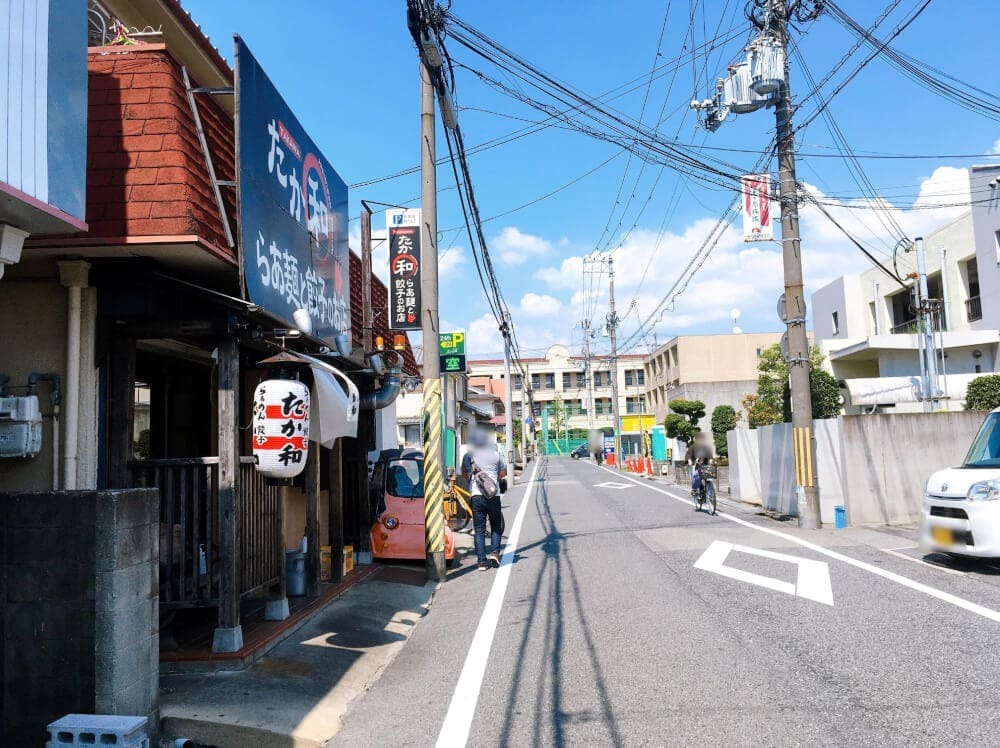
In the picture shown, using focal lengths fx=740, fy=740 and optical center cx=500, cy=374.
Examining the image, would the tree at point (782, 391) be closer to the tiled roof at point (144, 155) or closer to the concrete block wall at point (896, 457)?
the concrete block wall at point (896, 457)

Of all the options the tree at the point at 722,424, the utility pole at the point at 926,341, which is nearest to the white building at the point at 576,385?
the tree at the point at 722,424

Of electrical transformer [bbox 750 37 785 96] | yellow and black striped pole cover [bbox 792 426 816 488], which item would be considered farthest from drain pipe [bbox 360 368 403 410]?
electrical transformer [bbox 750 37 785 96]

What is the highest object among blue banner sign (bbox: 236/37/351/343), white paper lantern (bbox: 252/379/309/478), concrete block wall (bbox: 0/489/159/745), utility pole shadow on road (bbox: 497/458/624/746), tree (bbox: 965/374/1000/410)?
blue banner sign (bbox: 236/37/351/343)

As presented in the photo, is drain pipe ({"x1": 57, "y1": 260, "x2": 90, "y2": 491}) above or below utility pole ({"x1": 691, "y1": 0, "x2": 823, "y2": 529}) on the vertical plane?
below

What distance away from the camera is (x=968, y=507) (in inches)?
340

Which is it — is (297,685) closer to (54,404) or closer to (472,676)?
(472,676)

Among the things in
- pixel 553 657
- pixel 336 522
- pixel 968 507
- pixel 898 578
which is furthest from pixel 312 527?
pixel 968 507

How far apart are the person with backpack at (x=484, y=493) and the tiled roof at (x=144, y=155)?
5578mm

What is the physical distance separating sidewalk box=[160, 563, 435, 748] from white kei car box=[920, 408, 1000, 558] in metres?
6.33

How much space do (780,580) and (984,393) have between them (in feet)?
44.2

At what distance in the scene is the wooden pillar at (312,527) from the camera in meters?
8.56

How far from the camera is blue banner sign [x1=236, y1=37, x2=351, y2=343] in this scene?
642 cm

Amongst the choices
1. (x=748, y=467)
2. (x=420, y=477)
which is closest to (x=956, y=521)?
(x=420, y=477)

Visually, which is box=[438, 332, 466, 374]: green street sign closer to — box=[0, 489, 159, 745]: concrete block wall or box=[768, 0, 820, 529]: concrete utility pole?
box=[768, 0, 820, 529]: concrete utility pole
